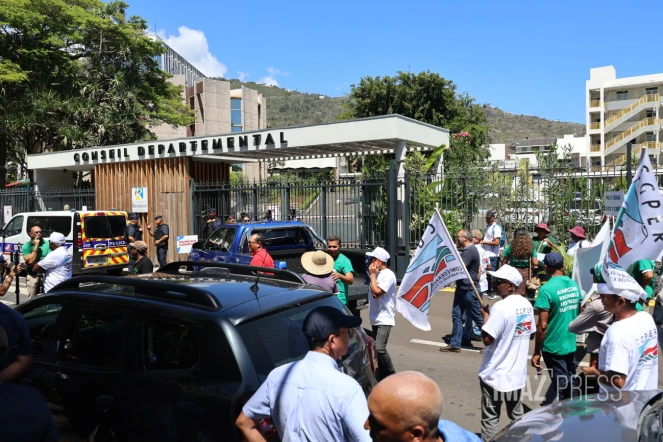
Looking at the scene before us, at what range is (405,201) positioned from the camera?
13.6 m

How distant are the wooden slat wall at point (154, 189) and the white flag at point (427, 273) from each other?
12130 millimetres

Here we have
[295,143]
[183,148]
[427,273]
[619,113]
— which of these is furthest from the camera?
[619,113]

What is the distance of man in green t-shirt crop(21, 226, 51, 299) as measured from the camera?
9.04 m

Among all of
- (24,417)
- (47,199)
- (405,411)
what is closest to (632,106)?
(47,199)

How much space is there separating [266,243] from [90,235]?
594 cm

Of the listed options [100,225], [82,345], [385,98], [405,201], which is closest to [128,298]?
[82,345]

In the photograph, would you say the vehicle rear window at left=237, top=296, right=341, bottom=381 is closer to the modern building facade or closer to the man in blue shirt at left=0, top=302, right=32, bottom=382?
the man in blue shirt at left=0, top=302, right=32, bottom=382

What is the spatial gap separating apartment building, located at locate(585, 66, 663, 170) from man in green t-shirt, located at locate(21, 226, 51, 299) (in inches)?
2097

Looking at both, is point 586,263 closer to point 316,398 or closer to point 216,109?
point 316,398

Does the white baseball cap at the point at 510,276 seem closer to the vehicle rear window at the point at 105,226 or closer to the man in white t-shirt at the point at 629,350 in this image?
the man in white t-shirt at the point at 629,350

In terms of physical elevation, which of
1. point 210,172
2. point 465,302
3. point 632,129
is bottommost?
point 465,302

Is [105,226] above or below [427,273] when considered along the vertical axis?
above

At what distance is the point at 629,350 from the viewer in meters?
3.70

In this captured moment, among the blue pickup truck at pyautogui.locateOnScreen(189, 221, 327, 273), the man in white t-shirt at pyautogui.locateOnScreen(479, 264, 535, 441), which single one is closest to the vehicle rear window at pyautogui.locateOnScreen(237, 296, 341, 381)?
the man in white t-shirt at pyautogui.locateOnScreen(479, 264, 535, 441)
